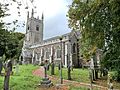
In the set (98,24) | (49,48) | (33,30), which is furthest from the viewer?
(33,30)

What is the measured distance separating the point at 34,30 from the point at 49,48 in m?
30.0

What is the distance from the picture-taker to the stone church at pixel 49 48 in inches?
2541

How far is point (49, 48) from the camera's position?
73.7 m

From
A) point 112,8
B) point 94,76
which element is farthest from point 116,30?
point 94,76

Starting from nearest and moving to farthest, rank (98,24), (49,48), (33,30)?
1. (98,24)
2. (49,48)
3. (33,30)

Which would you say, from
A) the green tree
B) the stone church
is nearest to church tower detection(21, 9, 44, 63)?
the stone church

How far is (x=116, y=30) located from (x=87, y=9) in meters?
3.45

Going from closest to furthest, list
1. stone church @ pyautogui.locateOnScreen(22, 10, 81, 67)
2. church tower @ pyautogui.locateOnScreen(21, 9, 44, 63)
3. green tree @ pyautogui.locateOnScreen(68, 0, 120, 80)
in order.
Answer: green tree @ pyautogui.locateOnScreen(68, 0, 120, 80) < stone church @ pyautogui.locateOnScreen(22, 10, 81, 67) < church tower @ pyautogui.locateOnScreen(21, 9, 44, 63)

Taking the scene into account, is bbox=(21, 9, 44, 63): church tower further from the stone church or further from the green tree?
the green tree

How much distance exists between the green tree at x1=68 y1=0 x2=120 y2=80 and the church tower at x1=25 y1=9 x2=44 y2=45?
73.4 meters

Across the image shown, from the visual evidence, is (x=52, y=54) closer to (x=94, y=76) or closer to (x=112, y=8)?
(x=94, y=76)

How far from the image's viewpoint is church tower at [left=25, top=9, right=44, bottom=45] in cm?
10012

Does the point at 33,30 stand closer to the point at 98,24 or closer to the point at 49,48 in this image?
the point at 49,48

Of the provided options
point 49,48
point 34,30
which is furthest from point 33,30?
point 49,48
